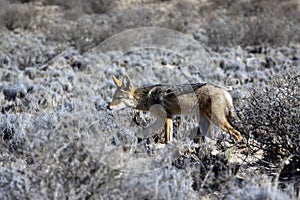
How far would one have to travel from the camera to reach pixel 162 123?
24.4ft

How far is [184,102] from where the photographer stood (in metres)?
7.40

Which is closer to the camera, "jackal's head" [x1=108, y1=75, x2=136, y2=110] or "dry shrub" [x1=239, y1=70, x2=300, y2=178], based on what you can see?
"dry shrub" [x1=239, y1=70, x2=300, y2=178]

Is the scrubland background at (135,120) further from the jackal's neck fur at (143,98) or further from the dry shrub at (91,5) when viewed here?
the dry shrub at (91,5)

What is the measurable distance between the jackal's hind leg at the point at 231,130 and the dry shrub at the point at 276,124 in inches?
15.5

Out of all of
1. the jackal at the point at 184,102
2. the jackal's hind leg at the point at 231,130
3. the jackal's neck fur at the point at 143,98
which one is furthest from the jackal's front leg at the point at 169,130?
the jackal's hind leg at the point at 231,130

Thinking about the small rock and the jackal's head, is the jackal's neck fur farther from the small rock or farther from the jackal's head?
the small rock

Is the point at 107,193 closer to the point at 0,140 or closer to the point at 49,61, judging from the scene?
the point at 0,140

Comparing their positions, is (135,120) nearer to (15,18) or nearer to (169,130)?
(169,130)

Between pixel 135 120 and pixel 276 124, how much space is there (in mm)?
2430

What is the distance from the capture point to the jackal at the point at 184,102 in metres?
7.12

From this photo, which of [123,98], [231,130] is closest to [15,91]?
[123,98]

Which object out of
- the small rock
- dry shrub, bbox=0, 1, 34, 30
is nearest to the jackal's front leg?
the small rock

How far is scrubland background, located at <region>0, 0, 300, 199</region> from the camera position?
4504mm

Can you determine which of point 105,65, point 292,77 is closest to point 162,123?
point 292,77
